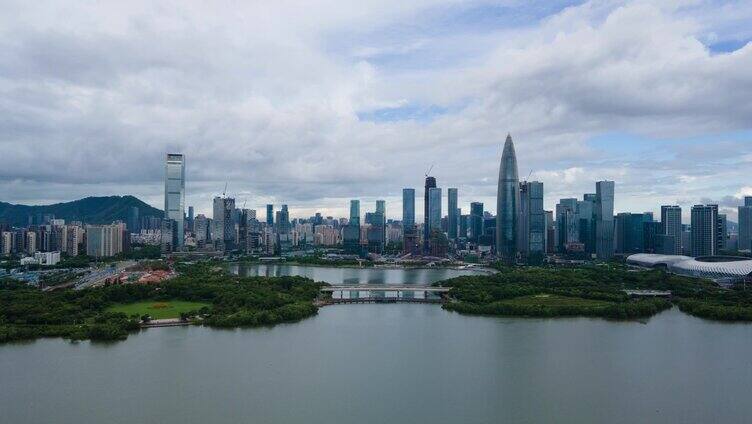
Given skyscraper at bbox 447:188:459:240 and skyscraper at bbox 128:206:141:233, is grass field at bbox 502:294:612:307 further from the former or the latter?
skyscraper at bbox 128:206:141:233

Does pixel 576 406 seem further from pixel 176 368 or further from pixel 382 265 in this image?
pixel 382 265

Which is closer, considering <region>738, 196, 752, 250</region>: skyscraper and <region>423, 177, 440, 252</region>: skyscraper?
<region>738, 196, 752, 250</region>: skyscraper

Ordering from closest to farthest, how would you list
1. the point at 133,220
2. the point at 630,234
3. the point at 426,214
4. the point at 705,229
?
the point at 705,229, the point at 630,234, the point at 426,214, the point at 133,220

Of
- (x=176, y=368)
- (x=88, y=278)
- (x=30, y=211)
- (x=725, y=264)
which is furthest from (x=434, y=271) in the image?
(x=30, y=211)

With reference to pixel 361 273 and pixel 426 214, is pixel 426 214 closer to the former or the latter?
pixel 426 214

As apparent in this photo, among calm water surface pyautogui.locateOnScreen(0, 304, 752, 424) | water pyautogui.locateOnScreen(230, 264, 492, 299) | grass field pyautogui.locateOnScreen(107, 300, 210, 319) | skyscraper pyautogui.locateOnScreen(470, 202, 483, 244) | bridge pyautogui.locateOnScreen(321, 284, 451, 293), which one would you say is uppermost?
skyscraper pyautogui.locateOnScreen(470, 202, 483, 244)

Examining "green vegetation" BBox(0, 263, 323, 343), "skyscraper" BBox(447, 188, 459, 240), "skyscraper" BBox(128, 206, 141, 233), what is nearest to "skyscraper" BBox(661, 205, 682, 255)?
"skyscraper" BBox(447, 188, 459, 240)

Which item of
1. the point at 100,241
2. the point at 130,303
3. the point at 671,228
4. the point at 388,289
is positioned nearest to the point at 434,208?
the point at 671,228
